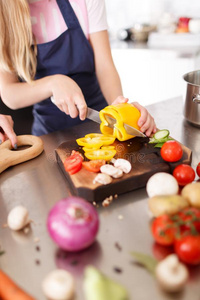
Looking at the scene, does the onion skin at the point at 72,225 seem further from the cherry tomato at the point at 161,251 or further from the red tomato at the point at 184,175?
the red tomato at the point at 184,175

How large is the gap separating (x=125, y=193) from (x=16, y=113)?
0.96m

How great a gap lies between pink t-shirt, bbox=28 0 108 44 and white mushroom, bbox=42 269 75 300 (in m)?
1.00

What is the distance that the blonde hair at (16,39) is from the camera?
3.57ft

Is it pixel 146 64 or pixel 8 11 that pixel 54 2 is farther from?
pixel 146 64

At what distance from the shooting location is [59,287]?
1.77 ft

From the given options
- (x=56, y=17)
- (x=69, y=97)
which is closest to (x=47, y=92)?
(x=69, y=97)

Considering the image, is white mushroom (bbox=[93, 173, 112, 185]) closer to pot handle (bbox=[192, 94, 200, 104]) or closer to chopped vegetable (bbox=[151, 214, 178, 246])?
chopped vegetable (bbox=[151, 214, 178, 246])

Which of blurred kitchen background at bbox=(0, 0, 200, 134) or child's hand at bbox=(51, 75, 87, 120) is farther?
blurred kitchen background at bbox=(0, 0, 200, 134)

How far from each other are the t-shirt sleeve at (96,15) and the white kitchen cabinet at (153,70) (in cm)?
125

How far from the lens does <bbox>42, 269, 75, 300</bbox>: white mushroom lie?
54 cm

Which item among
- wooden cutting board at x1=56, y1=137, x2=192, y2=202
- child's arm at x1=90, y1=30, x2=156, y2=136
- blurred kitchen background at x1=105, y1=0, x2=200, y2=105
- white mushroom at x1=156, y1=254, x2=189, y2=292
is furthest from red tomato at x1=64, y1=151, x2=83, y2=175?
blurred kitchen background at x1=105, y1=0, x2=200, y2=105

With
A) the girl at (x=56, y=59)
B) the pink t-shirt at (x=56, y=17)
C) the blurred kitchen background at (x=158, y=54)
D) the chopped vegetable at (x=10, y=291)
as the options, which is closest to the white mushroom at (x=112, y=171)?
the girl at (x=56, y=59)

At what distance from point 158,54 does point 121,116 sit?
5.73 feet

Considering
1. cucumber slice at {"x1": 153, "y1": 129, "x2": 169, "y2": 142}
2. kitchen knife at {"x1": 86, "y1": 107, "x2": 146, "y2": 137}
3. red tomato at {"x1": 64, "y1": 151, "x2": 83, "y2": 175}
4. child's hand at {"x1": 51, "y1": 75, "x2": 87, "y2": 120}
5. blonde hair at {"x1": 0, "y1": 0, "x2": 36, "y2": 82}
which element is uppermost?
blonde hair at {"x1": 0, "y1": 0, "x2": 36, "y2": 82}
